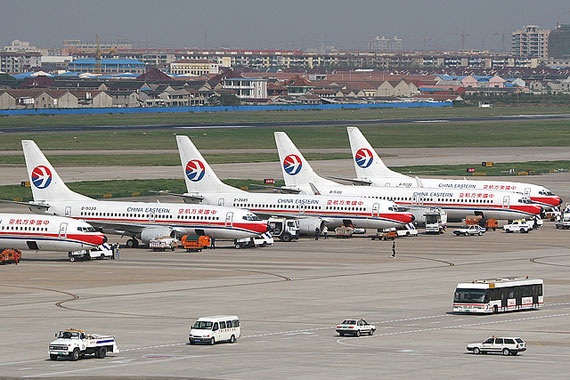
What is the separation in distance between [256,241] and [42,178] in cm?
2034

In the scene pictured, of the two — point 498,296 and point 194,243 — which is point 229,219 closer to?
point 194,243

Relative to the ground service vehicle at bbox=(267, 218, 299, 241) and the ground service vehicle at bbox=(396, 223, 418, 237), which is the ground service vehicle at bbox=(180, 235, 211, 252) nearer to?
the ground service vehicle at bbox=(267, 218, 299, 241)

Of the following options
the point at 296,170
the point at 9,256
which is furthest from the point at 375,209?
the point at 9,256

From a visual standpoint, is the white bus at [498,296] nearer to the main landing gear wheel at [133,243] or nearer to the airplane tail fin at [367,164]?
the main landing gear wheel at [133,243]

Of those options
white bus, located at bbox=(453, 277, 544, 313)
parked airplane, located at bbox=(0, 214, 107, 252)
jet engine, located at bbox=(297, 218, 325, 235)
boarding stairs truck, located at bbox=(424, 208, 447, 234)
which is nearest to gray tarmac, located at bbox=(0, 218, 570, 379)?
white bus, located at bbox=(453, 277, 544, 313)

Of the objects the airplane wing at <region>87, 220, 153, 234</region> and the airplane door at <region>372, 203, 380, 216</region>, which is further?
the airplane door at <region>372, 203, 380, 216</region>

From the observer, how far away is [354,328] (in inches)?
2451

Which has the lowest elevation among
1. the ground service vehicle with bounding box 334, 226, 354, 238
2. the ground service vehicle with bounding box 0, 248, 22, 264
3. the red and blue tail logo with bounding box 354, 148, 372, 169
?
the ground service vehicle with bounding box 0, 248, 22, 264

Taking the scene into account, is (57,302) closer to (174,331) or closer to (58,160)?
(174,331)

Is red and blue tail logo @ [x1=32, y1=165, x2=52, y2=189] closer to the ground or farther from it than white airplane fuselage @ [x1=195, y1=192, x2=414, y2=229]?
farther from it

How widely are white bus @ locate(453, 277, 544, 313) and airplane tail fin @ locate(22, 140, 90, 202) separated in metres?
51.5

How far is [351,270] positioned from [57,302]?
2476 cm

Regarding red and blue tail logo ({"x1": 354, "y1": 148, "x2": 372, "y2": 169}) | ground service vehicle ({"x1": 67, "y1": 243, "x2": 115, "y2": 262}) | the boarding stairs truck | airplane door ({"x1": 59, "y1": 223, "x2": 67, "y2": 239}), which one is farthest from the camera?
red and blue tail logo ({"x1": 354, "y1": 148, "x2": 372, "y2": 169})

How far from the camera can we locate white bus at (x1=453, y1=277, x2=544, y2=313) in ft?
232
